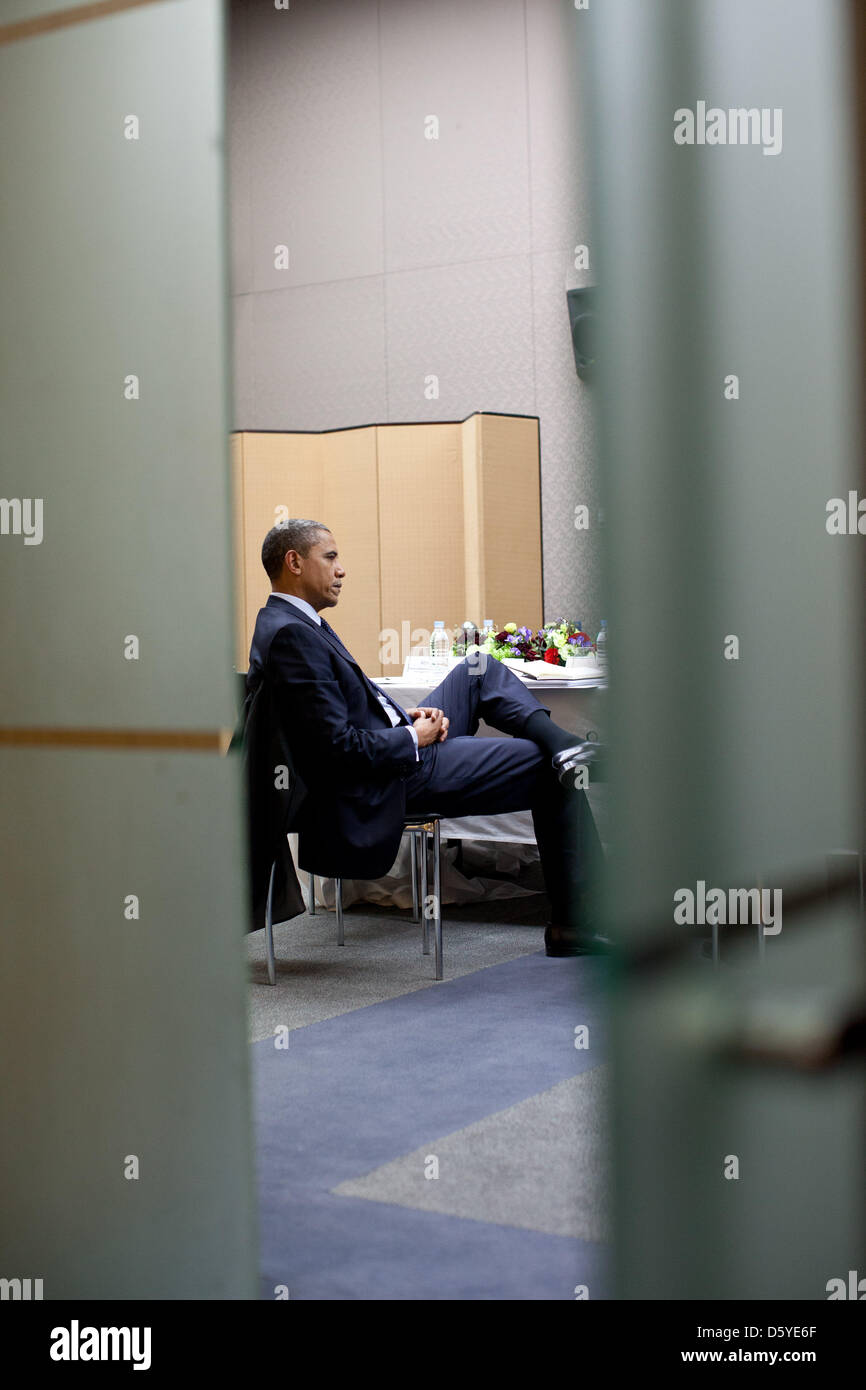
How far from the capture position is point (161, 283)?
1.47 m

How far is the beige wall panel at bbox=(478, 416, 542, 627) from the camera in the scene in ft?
20.0

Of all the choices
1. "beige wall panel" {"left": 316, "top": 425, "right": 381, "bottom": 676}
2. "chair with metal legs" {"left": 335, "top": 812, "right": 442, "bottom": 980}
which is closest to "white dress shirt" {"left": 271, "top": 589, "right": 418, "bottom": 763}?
"chair with metal legs" {"left": 335, "top": 812, "right": 442, "bottom": 980}

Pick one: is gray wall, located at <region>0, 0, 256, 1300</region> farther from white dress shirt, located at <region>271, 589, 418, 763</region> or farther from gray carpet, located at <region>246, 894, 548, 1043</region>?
white dress shirt, located at <region>271, 589, 418, 763</region>

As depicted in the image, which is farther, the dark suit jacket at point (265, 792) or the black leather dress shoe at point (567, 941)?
the black leather dress shoe at point (567, 941)

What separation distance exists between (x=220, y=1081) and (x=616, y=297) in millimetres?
981

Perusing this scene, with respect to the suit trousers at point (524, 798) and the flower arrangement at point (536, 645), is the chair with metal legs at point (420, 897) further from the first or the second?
the flower arrangement at point (536, 645)

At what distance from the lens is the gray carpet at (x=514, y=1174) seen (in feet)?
6.29

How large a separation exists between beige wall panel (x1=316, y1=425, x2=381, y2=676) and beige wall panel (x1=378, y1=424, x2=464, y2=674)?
0.19 ft

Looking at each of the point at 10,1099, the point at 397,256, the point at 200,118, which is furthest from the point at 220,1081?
the point at 397,256

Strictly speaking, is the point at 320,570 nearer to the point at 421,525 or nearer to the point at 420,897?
the point at 420,897

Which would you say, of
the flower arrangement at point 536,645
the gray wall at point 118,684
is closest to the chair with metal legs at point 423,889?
the flower arrangement at point 536,645

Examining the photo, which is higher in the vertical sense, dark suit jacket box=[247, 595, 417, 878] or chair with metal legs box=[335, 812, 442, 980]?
dark suit jacket box=[247, 595, 417, 878]

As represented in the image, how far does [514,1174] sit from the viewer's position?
2.08m

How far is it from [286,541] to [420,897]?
1.43 m
